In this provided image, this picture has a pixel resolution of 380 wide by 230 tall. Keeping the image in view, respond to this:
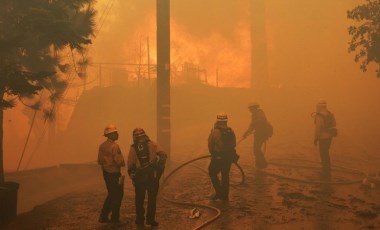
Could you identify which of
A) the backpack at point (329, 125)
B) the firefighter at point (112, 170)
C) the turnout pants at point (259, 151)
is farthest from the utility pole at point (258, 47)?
the firefighter at point (112, 170)

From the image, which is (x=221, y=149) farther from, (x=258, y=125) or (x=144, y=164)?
(x=258, y=125)

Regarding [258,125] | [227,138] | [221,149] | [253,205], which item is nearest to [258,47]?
[258,125]

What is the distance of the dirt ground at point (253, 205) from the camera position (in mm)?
6828

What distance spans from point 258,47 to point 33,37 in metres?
24.6

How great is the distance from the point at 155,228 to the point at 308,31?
30.5 meters

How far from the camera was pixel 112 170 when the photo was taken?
21.9 feet

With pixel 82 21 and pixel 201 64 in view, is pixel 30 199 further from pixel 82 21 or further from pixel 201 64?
pixel 201 64

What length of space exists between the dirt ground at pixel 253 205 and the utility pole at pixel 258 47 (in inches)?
747

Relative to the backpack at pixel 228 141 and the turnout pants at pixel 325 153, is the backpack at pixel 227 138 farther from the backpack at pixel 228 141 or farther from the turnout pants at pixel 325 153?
the turnout pants at pixel 325 153

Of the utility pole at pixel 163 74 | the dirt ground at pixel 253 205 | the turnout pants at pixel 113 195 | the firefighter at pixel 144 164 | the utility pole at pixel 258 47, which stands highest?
the utility pole at pixel 258 47

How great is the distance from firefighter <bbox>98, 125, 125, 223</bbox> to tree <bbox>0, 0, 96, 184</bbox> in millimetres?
1808

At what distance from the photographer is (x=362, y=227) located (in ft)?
21.4

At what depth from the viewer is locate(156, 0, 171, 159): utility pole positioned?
11.9 meters

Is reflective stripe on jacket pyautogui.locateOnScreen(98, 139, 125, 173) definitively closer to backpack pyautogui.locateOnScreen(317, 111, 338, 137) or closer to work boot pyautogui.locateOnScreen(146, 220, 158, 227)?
work boot pyautogui.locateOnScreen(146, 220, 158, 227)
